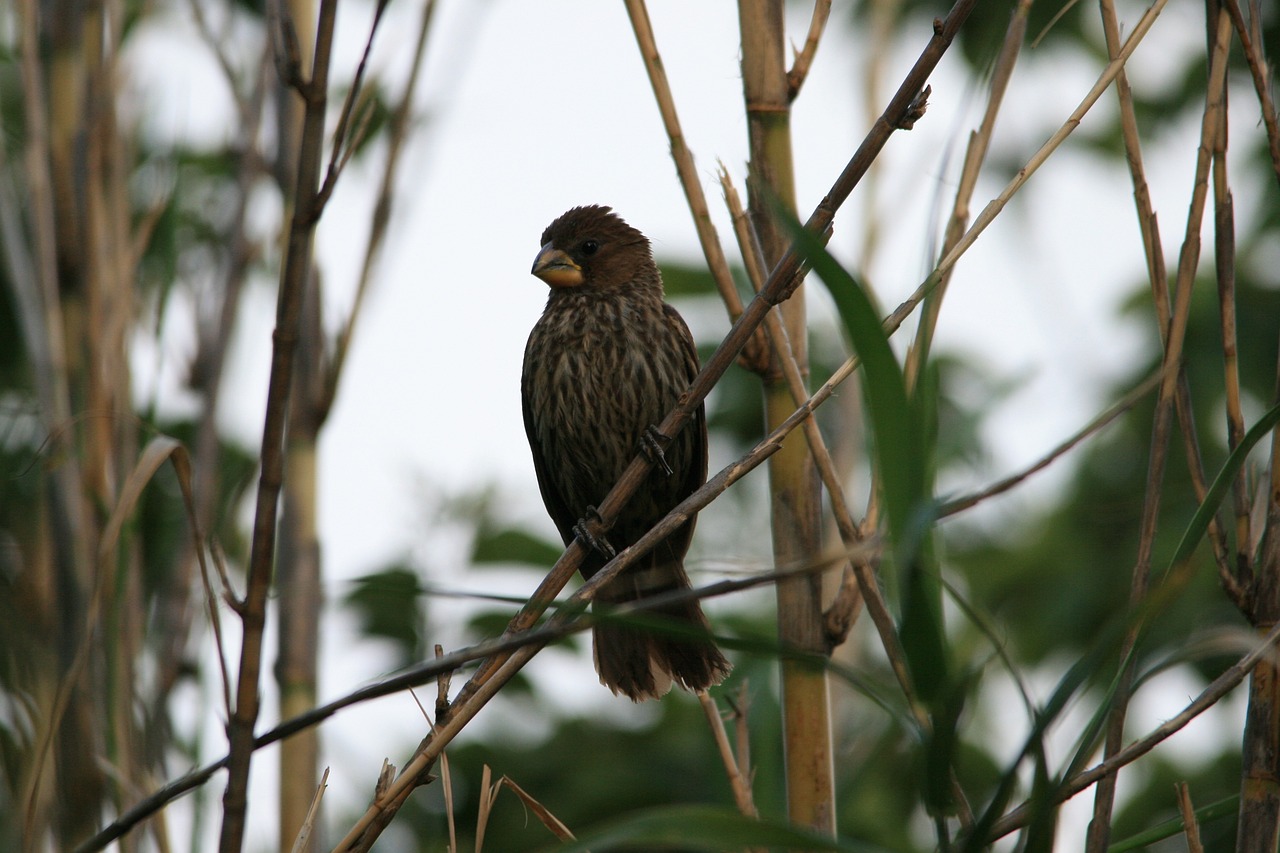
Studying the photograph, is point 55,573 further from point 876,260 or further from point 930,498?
point 876,260

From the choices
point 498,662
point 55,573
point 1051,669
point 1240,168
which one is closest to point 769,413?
point 498,662

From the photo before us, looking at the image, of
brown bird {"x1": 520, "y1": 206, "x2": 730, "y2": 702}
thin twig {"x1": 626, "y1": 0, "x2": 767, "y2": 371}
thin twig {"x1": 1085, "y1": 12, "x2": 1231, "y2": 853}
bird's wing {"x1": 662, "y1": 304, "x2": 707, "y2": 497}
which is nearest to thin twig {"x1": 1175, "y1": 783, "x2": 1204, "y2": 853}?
thin twig {"x1": 1085, "y1": 12, "x2": 1231, "y2": 853}

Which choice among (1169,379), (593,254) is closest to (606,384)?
A: (593,254)

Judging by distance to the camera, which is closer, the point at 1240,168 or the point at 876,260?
the point at 876,260

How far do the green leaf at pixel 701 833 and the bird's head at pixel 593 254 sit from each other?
2.96m

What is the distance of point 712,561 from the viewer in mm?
1387

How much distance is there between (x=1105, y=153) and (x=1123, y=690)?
7.00 meters

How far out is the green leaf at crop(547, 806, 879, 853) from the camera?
0.96 metres

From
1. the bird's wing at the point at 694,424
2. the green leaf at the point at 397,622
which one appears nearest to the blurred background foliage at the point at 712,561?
the green leaf at the point at 397,622

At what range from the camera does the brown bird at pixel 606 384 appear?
358 centimetres

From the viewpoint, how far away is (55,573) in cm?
194

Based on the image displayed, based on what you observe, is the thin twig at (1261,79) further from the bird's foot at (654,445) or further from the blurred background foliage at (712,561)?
the bird's foot at (654,445)

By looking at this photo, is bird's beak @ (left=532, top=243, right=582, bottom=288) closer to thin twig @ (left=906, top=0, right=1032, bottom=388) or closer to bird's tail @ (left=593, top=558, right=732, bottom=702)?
bird's tail @ (left=593, top=558, right=732, bottom=702)

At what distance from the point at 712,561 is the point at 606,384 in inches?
88.5
